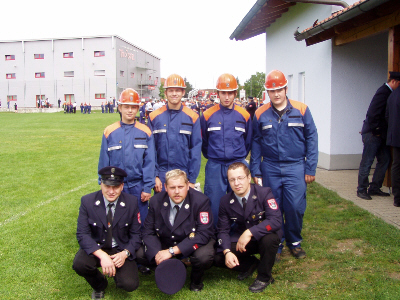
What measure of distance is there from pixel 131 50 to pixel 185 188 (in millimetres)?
65724

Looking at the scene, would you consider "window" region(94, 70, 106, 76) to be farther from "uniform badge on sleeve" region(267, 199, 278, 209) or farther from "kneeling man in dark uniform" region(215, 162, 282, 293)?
"uniform badge on sleeve" region(267, 199, 278, 209)

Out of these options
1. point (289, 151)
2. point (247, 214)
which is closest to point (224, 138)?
point (289, 151)

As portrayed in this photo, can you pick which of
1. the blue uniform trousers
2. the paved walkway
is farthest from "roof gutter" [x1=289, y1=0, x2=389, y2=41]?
the paved walkway

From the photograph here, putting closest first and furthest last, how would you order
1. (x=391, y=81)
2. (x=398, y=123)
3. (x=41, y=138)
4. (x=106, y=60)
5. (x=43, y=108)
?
(x=398, y=123)
(x=391, y=81)
(x=41, y=138)
(x=43, y=108)
(x=106, y=60)

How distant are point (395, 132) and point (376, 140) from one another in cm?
54

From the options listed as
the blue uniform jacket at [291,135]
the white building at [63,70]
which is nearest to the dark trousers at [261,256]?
the blue uniform jacket at [291,135]

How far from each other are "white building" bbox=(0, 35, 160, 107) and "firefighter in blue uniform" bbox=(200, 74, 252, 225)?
56.0 meters

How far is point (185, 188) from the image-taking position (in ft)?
12.7

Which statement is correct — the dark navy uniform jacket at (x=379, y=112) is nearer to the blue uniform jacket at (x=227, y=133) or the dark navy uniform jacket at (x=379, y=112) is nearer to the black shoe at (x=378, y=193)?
the black shoe at (x=378, y=193)

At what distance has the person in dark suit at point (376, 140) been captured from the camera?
610cm

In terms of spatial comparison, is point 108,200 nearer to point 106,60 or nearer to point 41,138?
point 41,138

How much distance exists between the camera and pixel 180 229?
12.8 feet

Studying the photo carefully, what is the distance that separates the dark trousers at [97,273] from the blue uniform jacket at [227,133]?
1.70 metres

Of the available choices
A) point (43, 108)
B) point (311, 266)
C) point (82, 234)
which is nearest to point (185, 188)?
point (82, 234)
